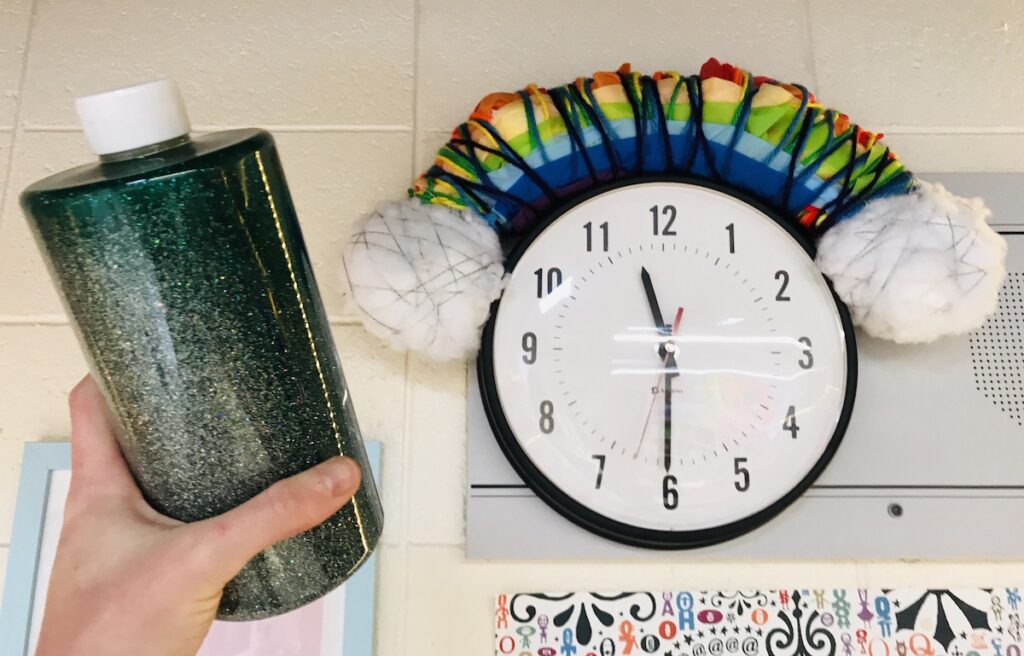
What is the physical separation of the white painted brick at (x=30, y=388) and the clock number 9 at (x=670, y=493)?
25.5 inches

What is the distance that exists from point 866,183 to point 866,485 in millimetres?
323

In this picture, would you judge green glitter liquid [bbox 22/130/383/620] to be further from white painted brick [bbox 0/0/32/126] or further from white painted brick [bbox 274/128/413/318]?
white painted brick [bbox 0/0/32/126]

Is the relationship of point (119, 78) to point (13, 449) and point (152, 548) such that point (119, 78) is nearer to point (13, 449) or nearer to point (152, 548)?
point (13, 449)

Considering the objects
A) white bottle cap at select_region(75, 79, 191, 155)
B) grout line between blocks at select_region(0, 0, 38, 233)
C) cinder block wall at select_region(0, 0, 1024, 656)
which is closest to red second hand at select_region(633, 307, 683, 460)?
cinder block wall at select_region(0, 0, 1024, 656)

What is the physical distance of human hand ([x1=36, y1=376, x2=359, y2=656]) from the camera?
498 mm

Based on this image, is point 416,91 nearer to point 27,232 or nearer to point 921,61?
point 27,232

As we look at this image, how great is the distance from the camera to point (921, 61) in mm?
1030

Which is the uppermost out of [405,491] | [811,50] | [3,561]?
[811,50]

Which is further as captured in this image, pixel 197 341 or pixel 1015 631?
pixel 1015 631

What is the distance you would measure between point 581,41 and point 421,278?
1.39 ft

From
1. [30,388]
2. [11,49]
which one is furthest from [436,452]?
[11,49]

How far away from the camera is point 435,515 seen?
2.84ft

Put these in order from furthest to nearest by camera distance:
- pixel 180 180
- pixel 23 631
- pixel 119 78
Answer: pixel 119 78 → pixel 23 631 → pixel 180 180

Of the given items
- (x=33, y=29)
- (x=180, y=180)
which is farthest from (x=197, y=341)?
(x=33, y=29)
